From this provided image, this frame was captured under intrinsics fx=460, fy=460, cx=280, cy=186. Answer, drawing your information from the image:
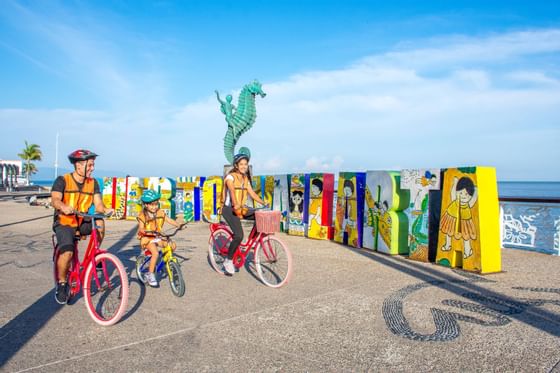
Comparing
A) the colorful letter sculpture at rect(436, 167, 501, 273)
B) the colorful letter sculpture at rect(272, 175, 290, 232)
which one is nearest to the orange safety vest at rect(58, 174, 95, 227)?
the colorful letter sculpture at rect(436, 167, 501, 273)

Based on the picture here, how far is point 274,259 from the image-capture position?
21.9 feet

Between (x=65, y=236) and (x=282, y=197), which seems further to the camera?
(x=282, y=197)

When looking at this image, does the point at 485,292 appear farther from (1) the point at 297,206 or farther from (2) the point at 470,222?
(1) the point at 297,206

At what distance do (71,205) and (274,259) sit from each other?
2.84 meters

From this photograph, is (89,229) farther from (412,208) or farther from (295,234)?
(295,234)

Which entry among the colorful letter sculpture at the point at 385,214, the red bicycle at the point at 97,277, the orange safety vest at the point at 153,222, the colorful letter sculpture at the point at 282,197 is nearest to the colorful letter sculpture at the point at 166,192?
the colorful letter sculpture at the point at 282,197

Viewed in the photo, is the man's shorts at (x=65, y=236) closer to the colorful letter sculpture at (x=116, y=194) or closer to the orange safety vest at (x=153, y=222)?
the orange safety vest at (x=153, y=222)

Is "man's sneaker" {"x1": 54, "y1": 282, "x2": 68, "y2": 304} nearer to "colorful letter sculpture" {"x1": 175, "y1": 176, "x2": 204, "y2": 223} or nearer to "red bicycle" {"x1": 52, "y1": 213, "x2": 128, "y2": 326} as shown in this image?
"red bicycle" {"x1": 52, "y1": 213, "x2": 128, "y2": 326}

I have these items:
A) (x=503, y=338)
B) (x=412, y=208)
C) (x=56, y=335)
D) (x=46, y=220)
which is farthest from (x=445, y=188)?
(x=46, y=220)

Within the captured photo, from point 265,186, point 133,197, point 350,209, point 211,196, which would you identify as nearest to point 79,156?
point 350,209

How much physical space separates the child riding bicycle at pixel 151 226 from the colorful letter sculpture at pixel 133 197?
1224 centimetres

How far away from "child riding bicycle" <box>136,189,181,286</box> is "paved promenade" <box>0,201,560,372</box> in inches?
16.9

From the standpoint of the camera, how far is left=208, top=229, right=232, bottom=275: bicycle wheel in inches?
293

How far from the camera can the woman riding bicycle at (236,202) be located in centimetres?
677
